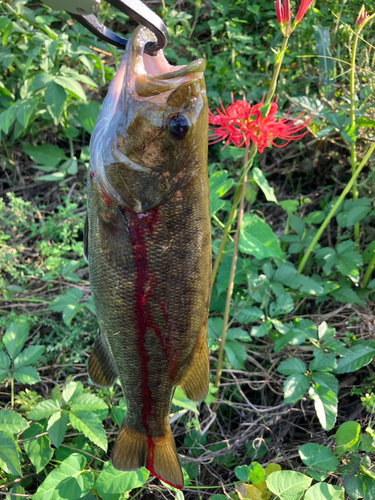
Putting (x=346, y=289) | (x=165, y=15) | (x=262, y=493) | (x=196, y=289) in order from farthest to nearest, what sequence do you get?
1. (x=165, y=15)
2. (x=346, y=289)
3. (x=262, y=493)
4. (x=196, y=289)

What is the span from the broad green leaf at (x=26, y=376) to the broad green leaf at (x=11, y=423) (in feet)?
0.59

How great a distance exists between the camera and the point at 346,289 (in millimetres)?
2650

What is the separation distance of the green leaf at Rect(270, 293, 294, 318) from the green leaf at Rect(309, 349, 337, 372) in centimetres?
31

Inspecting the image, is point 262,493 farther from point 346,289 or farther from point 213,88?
point 213,88

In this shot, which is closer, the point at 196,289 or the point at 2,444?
the point at 196,289

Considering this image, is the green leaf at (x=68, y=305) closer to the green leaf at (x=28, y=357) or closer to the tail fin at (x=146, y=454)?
the green leaf at (x=28, y=357)

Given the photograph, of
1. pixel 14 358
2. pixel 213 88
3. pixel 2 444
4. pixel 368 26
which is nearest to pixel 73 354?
pixel 14 358

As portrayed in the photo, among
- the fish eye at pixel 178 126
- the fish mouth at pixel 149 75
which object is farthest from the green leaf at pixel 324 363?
the fish mouth at pixel 149 75

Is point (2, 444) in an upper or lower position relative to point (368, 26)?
lower

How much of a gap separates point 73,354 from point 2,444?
40.1 inches

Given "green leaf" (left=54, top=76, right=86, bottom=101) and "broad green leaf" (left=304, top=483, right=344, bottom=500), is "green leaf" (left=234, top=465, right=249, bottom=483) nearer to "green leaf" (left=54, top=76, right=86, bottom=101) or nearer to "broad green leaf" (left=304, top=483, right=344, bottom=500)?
"broad green leaf" (left=304, top=483, right=344, bottom=500)

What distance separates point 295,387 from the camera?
206cm

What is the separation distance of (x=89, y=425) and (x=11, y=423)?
1.09ft

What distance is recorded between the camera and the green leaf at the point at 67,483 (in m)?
1.65
